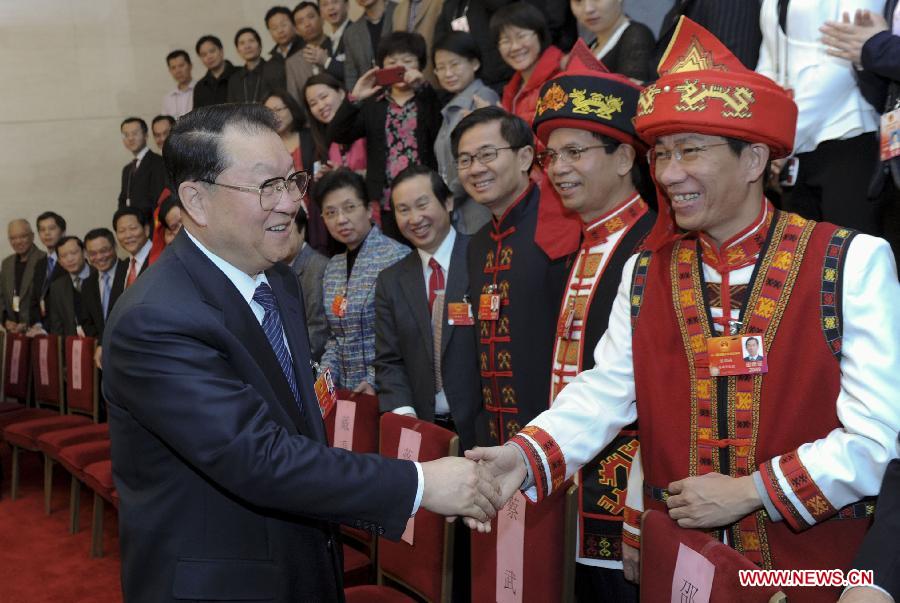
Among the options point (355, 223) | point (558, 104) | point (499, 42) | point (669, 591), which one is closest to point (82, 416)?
point (355, 223)

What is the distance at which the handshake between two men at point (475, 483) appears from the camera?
1762 mm

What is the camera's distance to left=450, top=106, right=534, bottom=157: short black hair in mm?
2994

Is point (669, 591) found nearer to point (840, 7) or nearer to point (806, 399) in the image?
point (806, 399)

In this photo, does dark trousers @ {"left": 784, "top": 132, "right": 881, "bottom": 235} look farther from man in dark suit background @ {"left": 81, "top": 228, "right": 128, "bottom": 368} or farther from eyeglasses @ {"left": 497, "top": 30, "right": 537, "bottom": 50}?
man in dark suit background @ {"left": 81, "top": 228, "right": 128, "bottom": 368}

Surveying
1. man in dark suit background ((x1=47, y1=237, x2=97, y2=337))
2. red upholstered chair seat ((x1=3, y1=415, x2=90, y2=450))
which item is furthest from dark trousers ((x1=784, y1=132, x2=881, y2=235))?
man in dark suit background ((x1=47, y1=237, x2=97, y2=337))

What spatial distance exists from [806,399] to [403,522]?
822mm

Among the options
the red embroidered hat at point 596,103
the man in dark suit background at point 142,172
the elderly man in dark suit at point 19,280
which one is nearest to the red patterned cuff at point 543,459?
the red embroidered hat at point 596,103

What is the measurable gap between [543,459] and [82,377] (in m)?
4.52

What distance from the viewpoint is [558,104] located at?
8.26 feet

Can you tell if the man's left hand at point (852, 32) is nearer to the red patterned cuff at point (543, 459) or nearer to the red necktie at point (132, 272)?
the red patterned cuff at point (543, 459)

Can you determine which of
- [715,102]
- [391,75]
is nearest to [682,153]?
[715,102]

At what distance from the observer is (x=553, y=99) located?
2541mm

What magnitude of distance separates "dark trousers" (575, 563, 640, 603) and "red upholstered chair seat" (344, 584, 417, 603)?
47 cm

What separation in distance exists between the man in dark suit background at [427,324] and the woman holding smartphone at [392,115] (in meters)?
1.07
